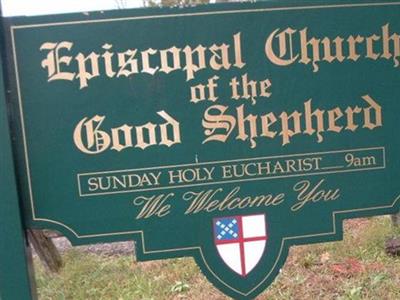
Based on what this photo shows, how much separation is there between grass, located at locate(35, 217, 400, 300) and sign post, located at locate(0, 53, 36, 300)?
1.67m

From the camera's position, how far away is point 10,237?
2.03 meters

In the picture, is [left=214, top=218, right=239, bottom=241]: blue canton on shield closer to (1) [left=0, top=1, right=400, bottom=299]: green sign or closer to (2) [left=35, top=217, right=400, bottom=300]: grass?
(1) [left=0, top=1, right=400, bottom=299]: green sign

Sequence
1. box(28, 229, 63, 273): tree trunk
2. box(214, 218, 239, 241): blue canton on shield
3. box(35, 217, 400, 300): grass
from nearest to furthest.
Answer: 1. box(214, 218, 239, 241): blue canton on shield
2. box(35, 217, 400, 300): grass
3. box(28, 229, 63, 273): tree trunk

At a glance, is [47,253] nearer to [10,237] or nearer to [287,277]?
[287,277]

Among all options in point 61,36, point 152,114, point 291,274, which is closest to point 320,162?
point 152,114

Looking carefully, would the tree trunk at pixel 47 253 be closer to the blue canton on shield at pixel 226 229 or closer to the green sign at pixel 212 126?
the green sign at pixel 212 126

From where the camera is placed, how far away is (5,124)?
6.54 feet

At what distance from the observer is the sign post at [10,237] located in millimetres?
1995

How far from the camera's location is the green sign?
2039 mm

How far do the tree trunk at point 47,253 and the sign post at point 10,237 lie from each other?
1.95 m

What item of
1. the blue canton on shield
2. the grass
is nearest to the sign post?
the blue canton on shield

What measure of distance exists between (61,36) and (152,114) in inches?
15.0

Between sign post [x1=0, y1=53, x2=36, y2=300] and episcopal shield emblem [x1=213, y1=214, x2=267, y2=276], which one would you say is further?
episcopal shield emblem [x1=213, y1=214, x2=267, y2=276]

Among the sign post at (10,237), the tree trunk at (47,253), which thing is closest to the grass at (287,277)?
the tree trunk at (47,253)
